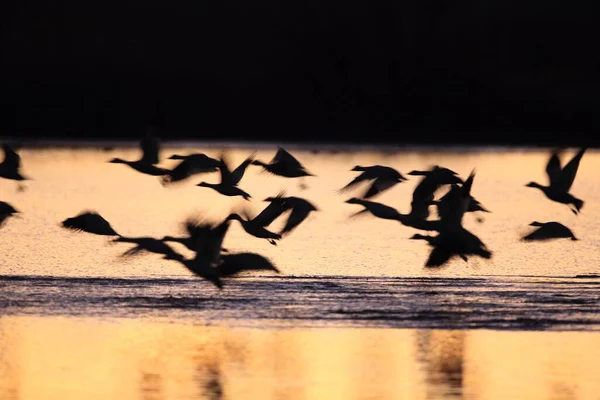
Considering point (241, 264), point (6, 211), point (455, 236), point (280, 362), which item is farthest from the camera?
point (6, 211)

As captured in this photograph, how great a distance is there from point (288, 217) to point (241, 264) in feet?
6.89

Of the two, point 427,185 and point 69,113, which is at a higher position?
point 69,113

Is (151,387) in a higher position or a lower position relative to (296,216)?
lower

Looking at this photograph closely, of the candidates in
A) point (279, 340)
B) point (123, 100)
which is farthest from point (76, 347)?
point (123, 100)

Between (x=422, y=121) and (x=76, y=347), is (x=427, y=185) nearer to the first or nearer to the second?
(x=76, y=347)

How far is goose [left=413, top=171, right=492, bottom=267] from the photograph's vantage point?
12766 millimetres

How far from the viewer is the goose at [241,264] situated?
11.9 meters

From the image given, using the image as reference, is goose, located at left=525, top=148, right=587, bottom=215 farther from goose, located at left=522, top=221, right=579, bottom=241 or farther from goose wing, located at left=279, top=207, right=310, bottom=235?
goose wing, located at left=279, top=207, right=310, bottom=235

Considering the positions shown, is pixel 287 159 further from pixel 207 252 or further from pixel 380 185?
pixel 207 252

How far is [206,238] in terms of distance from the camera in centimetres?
1170

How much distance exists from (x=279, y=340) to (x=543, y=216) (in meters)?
9.79

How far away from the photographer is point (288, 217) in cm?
1409

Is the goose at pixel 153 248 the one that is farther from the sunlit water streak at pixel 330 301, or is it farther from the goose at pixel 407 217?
the goose at pixel 407 217

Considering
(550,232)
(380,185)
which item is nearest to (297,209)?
(380,185)
